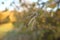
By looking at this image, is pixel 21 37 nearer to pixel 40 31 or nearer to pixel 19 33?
pixel 19 33

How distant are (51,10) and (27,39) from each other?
314 millimetres

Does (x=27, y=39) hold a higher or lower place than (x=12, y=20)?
lower

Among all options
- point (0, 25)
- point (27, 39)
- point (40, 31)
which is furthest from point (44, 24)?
point (0, 25)

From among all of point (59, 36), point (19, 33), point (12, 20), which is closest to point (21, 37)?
point (19, 33)

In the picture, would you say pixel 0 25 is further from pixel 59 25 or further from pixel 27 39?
pixel 59 25

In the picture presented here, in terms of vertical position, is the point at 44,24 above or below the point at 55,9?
below

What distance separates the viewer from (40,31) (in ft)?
4.39

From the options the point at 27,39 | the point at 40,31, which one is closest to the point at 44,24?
the point at 40,31

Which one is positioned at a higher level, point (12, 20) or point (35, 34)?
point (12, 20)

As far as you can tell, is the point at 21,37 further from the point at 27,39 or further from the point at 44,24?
the point at 44,24

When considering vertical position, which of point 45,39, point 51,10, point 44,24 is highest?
point 51,10

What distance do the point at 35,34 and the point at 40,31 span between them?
0.16ft

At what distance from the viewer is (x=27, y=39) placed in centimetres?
133

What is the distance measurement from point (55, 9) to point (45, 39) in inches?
10.4
